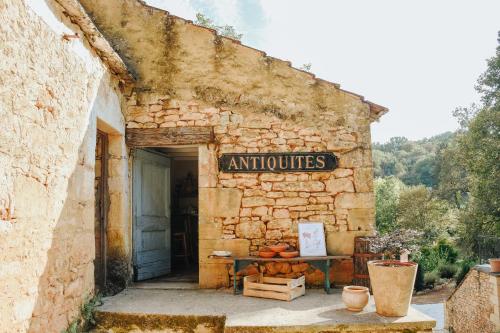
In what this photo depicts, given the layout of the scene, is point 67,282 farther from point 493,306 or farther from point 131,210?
point 493,306

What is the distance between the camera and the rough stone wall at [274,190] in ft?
19.3

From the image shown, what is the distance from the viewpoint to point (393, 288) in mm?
4281

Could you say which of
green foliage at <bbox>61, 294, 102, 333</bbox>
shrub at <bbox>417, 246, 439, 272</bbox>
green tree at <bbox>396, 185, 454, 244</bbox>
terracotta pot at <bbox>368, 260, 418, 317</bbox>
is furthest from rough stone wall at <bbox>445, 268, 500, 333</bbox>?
green tree at <bbox>396, 185, 454, 244</bbox>

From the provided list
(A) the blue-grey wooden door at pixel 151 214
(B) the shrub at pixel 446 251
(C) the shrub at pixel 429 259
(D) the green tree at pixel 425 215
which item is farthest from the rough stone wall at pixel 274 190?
(D) the green tree at pixel 425 215

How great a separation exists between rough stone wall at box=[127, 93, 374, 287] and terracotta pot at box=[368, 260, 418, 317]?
1469mm

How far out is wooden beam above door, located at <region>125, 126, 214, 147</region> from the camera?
5988 millimetres

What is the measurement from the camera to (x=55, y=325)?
3.70 m

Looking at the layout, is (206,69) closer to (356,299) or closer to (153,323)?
(153,323)

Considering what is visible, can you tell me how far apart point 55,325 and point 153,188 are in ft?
10.5

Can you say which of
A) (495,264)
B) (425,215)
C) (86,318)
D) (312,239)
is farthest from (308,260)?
(425,215)

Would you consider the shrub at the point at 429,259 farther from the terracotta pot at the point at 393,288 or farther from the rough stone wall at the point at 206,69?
the terracotta pot at the point at 393,288

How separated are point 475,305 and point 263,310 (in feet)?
24.0

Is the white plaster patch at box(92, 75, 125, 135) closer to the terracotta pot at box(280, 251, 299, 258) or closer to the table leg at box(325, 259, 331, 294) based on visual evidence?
the terracotta pot at box(280, 251, 299, 258)

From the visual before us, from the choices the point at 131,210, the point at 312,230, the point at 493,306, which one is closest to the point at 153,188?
the point at 131,210
